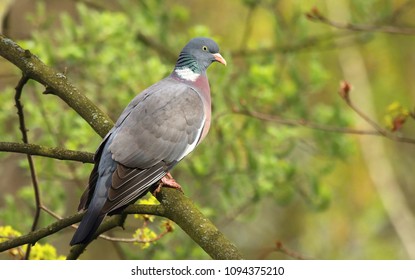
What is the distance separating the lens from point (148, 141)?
13.9ft

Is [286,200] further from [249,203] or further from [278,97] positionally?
[278,97]

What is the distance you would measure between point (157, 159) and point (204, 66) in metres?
1.07

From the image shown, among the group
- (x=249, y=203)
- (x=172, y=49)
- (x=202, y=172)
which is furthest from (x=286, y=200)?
(x=172, y=49)

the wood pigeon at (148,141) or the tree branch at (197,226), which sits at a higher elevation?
the wood pigeon at (148,141)

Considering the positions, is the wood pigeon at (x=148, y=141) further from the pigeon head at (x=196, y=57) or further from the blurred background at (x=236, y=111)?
the blurred background at (x=236, y=111)

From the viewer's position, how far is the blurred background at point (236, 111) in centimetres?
613

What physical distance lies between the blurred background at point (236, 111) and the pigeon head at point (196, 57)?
449mm

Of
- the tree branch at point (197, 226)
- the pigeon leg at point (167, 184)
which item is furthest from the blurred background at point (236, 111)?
the tree branch at point (197, 226)

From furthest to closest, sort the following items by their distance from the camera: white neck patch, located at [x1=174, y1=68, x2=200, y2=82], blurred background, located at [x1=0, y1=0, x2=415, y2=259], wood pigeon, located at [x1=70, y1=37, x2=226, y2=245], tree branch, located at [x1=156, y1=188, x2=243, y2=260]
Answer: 1. blurred background, located at [x1=0, y1=0, x2=415, y2=259]
2. white neck patch, located at [x1=174, y1=68, x2=200, y2=82]
3. wood pigeon, located at [x1=70, y1=37, x2=226, y2=245]
4. tree branch, located at [x1=156, y1=188, x2=243, y2=260]

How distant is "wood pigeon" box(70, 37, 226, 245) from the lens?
378 centimetres

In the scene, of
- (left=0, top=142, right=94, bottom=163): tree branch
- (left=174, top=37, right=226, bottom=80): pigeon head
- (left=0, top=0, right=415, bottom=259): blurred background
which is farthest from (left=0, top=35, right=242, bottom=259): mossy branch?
(left=174, top=37, right=226, bottom=80): pigeon head

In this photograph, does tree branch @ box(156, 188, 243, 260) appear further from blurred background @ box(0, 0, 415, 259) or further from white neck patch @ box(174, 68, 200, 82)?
white neck patch @ box(174, 68, 200, 82)

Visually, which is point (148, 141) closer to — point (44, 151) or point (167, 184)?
point (167, 184)

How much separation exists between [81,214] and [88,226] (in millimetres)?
104
